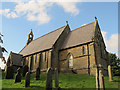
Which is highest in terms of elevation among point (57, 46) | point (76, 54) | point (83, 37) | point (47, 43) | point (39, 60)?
point (83, 37)

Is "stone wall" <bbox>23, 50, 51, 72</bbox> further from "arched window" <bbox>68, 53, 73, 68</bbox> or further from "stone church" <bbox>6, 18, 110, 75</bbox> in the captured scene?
"arched window" <bbox>68, 53, 73, 68</bbox>

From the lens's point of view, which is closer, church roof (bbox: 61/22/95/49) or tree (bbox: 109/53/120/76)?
church roof (bbox: 61/22/95/49)

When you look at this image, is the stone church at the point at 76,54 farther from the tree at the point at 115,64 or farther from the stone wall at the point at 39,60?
the tree at the point at 115,64

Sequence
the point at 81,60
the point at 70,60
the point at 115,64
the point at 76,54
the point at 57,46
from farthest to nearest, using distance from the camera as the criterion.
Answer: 1. the point at 115,64
2. the point at 57,46
3. the point at 70,60
4. the point at 76,54
5. the point at 81,60

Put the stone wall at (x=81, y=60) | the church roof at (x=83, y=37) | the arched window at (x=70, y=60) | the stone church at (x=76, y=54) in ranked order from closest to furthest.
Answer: the stone wall at (x=81, y=60), the stone church at (x=76, y=54), the church roof at (x=83, y=37), the arched window at (x=70, y=60)

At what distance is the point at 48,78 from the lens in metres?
11.7

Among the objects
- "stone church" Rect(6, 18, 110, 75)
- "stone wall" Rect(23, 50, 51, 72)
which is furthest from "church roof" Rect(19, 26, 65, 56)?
"stone wall" Rect(23, 50, 51, 72)

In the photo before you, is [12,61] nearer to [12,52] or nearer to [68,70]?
[12,52]

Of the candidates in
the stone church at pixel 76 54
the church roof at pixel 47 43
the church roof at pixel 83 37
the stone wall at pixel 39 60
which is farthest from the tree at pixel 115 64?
the stone wall at pixel 39 60

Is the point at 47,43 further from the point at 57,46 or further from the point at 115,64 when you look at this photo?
the point at 115,64

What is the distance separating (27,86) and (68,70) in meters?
13.1

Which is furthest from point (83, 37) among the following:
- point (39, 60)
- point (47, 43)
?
point (39, 60)

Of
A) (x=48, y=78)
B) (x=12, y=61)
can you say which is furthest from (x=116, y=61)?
(x=48, y=78)

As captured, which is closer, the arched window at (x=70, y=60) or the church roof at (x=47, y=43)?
the arched window at (x=70, y=60)
